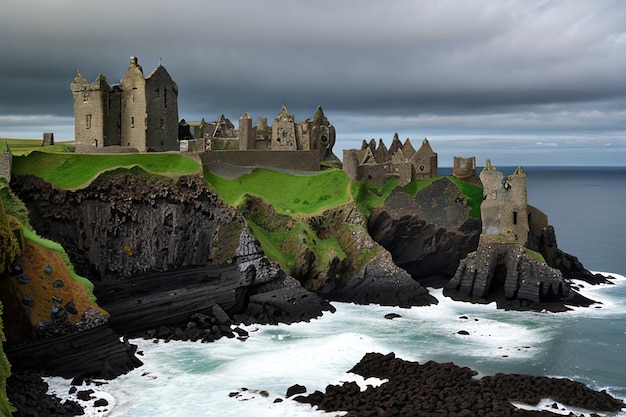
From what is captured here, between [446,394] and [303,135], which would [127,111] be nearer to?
[303,135]

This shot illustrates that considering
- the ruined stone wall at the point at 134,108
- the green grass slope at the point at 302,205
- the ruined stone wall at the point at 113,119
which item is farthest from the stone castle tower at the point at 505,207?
the ruined stone wall at the point at 113,119

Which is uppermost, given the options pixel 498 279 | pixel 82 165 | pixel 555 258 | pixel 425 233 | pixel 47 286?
pixel 82 165

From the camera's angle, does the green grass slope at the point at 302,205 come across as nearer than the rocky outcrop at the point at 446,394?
No

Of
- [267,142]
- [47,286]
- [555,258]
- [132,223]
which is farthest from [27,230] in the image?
[555,258]

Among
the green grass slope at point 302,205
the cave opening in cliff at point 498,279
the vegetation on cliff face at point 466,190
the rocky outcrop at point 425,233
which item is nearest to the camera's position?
the green grass slope at point 302,205

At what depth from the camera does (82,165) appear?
54.0 meters

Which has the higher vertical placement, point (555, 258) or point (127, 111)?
point (127, 111)

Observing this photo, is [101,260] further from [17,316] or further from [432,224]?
[432,224]

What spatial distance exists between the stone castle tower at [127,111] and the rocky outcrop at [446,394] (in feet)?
116

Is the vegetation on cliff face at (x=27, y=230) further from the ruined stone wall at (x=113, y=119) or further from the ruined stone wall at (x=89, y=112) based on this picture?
the ruined stone wall at (x=113, y=119)

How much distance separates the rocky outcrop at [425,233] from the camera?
65.4m

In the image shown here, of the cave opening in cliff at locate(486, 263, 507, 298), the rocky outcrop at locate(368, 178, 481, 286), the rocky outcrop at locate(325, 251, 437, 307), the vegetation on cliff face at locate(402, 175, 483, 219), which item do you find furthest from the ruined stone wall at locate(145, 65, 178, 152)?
the cave opening in cliff at locate(486, 263, 507, 298)

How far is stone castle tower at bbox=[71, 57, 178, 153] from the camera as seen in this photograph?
63.6 metres

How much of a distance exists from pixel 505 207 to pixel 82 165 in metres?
36.9
